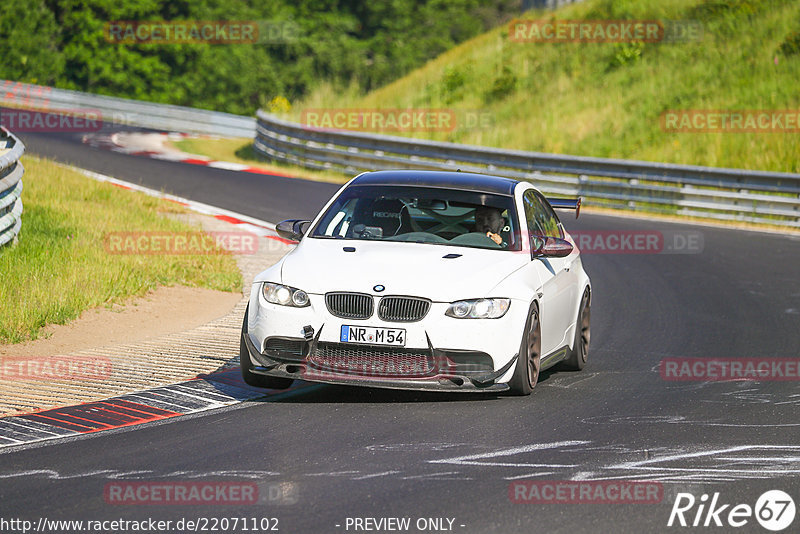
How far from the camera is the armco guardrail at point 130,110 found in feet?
141

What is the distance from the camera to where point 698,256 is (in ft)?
60.9

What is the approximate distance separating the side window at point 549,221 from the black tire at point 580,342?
1.88ft

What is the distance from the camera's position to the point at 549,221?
34.6 feet

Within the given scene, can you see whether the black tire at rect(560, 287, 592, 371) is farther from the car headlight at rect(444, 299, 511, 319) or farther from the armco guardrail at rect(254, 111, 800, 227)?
the armco guardrail at rect(254, 111, 800, 227)

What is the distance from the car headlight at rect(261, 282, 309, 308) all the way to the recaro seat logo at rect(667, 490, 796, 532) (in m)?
3.08

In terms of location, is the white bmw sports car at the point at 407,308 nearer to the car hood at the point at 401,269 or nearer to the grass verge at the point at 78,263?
the car hood at the point at 401,269

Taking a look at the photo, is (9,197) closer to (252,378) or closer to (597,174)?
(252,378)

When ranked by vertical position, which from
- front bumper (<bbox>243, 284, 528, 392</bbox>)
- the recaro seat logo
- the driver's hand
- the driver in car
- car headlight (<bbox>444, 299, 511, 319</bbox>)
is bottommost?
the recaro seat logo

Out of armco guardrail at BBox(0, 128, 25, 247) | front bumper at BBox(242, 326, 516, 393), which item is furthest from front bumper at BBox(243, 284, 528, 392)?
armco guardrail at BBox(0, 128, 25, 247)

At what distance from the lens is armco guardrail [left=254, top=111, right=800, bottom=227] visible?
23.6 metres

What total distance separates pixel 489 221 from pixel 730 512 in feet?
13.2

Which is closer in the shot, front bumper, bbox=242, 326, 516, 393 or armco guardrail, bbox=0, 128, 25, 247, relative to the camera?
front bumper, bbox=242, 326, 516, 393

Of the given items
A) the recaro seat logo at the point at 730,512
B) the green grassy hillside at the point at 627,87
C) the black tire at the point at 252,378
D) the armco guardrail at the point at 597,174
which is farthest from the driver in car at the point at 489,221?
the green grassy hillside at the point at 627,87

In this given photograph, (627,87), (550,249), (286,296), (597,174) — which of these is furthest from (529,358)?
(627,87)
